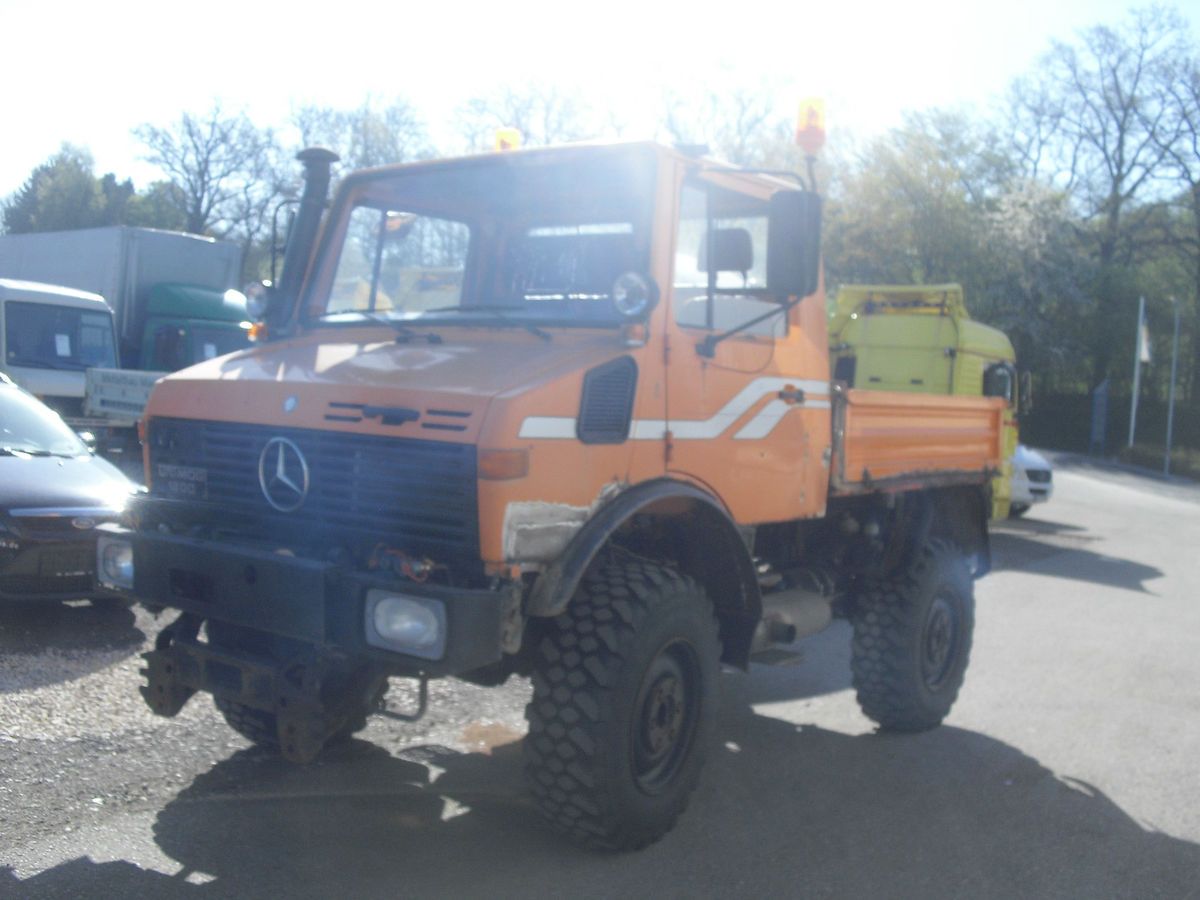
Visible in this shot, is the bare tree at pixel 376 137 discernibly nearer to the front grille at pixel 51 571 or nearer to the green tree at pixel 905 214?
the green tree at pixel 905 214

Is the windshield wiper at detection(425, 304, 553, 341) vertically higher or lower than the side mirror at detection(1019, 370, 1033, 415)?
higher

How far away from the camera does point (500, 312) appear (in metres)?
4.66

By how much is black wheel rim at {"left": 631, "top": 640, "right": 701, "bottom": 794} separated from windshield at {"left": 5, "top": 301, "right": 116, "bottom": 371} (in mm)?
13186

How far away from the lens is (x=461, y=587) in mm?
3842

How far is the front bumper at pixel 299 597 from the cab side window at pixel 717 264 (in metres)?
1.56

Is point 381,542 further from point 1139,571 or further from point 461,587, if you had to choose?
point 1139,571

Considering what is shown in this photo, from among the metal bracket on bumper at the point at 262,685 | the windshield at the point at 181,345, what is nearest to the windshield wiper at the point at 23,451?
the metal bracket on bumper at the point at 262,685

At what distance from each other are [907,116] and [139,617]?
3403 cm

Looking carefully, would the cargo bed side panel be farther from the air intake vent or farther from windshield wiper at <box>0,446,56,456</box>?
windshield wiper at <box>0,446,56,456</box>

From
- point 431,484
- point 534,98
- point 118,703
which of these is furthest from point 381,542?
point 534,98

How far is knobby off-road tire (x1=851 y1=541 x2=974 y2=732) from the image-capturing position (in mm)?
6258

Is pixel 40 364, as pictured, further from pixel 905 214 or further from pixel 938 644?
pixel 905 214

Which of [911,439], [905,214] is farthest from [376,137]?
[911,439]

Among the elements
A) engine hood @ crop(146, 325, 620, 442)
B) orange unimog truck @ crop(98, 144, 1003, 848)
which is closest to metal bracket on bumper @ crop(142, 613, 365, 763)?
orange unimog truck @ crop(98, 144, 1003, 848)
